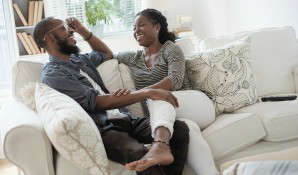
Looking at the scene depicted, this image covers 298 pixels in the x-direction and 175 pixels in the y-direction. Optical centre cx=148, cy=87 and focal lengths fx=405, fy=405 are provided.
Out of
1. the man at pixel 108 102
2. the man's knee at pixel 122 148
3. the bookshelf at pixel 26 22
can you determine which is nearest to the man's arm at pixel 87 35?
the man at pixel 108 102

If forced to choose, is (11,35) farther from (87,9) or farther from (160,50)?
(160,50)

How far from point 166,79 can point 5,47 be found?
7.18 feet

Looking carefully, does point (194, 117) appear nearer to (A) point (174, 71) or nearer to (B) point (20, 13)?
(A) point (174, 71)

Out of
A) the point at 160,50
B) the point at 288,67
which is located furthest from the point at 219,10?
the point at 160,50

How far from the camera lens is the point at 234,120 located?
206 cm

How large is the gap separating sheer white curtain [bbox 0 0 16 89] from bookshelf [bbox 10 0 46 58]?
0.21 ft

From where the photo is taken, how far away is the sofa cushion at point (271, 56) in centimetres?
258

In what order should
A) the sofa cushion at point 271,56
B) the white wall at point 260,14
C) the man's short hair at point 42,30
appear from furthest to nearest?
the white wall at point 260,14 → the sofa cushion at point 271,56 → the man's short hair at point 42,30

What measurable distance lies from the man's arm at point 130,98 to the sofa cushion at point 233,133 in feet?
0.80

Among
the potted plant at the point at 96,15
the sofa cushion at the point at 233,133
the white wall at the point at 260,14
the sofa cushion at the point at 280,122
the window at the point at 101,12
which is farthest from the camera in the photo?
the potted plant at the point at 96,15

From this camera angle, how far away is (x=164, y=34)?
A: 2.56 meters

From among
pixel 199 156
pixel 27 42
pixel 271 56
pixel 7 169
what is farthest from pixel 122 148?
pixel 27 42

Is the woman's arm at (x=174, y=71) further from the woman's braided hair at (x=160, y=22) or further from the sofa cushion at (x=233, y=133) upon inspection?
the sofa cushion at (x=233, y=133)

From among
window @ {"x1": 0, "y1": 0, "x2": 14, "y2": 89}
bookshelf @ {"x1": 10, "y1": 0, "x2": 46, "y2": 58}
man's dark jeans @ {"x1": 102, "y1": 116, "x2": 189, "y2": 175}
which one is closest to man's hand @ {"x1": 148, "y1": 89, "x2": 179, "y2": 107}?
man's dark jeans @ {"x1": 102, "y1": 116, "x2": 189, "y2": 175}
